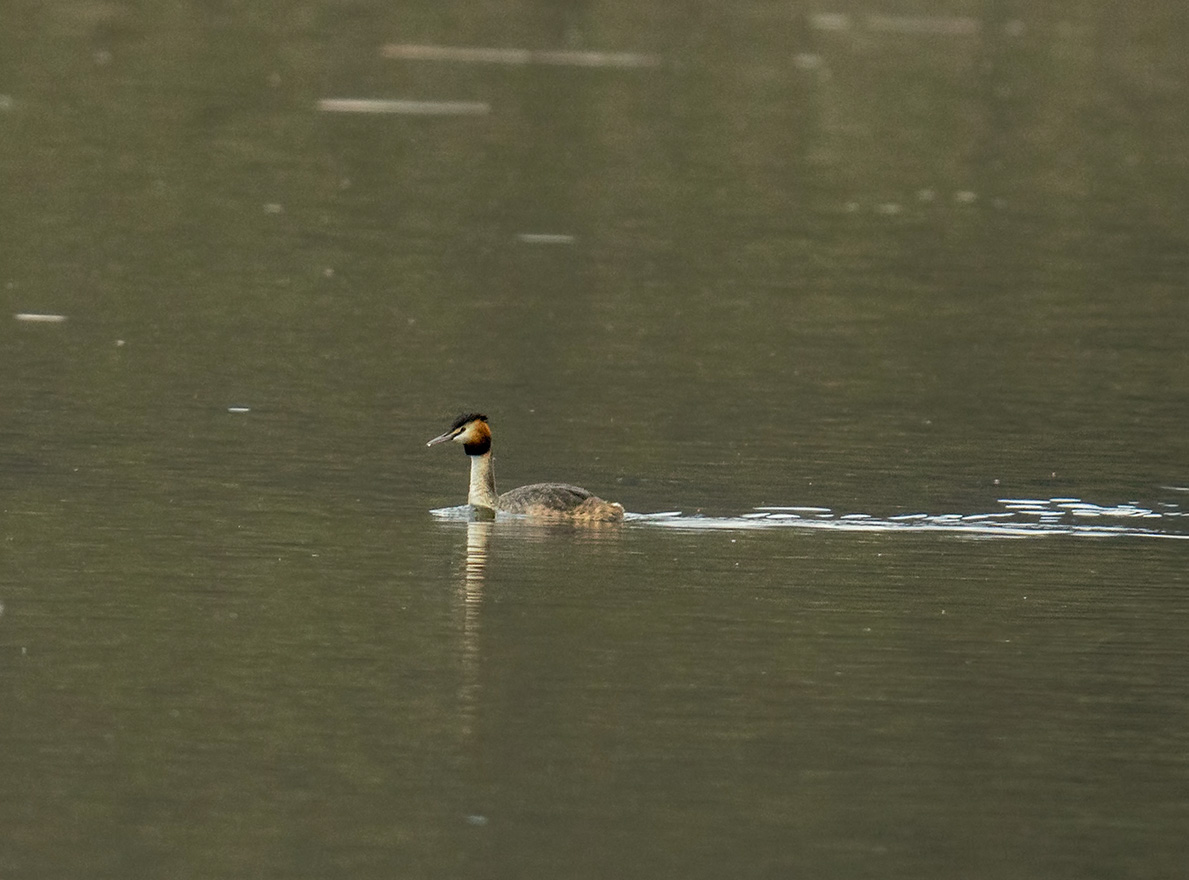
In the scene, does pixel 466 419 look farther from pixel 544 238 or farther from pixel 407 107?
pixel 407 107

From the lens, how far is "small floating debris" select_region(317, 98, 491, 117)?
32.5 meters

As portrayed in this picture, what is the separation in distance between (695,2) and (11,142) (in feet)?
70.2

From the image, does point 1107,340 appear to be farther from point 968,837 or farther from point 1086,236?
point 968,837

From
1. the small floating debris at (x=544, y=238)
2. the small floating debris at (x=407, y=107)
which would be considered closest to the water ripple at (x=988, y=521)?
the small floating debris at (x=544, y=238)

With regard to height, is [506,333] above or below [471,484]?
above

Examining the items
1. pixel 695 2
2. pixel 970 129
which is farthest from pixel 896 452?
pixel 695 2

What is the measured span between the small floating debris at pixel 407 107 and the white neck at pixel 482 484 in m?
17.7

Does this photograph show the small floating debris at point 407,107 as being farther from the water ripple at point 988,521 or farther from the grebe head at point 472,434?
the water ripple at point 988,521

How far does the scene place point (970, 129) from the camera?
113ft

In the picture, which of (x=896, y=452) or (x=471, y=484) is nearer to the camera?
(x=471, y=484)

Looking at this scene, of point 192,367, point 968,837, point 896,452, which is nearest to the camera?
point 968,837

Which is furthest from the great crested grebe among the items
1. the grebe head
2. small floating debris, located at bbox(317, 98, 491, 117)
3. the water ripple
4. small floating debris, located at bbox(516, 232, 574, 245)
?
small floating debris, located at bbox(317, 98, 491, 117)

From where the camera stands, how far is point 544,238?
24.8 meters

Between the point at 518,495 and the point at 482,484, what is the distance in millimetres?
268
